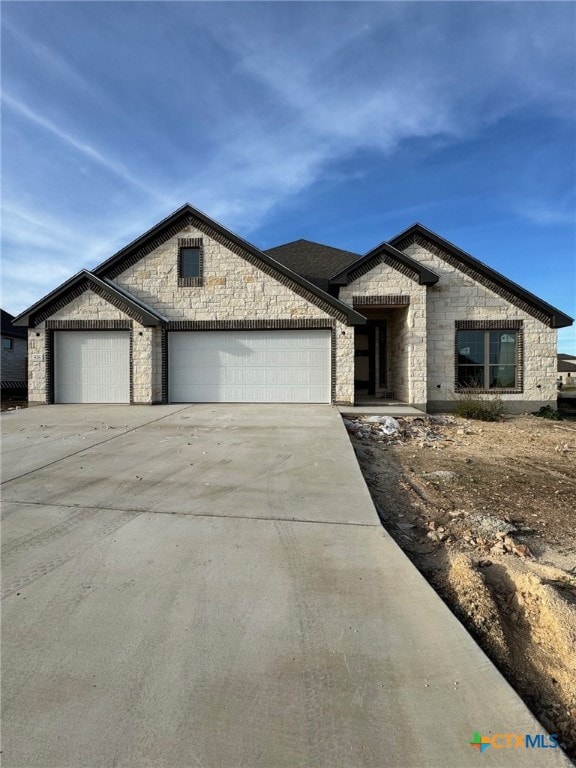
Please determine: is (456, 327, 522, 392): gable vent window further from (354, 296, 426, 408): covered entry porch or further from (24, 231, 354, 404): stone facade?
(24, 231, 354, 404): stone facade

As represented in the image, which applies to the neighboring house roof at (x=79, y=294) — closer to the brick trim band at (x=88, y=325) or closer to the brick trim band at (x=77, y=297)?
the brick trim band at (x=77, y=297)

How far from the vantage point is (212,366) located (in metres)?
12.2

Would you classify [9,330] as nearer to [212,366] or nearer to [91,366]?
[91,366]

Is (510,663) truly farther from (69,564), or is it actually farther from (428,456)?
(428,456)

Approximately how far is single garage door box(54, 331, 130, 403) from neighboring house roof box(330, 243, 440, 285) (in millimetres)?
7512

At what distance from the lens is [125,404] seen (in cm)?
1193

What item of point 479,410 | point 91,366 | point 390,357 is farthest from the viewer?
point 390,357

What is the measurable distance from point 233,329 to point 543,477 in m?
9.33

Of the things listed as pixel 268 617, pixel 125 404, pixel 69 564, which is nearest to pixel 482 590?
pixel 268 617

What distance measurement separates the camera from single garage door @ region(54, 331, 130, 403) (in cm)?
1209

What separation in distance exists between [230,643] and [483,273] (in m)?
13.5

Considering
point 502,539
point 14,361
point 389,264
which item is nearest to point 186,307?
point 389,264

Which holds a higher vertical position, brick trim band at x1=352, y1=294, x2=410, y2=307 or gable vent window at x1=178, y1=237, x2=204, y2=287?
gable vent window at x1=178, y1=237, x2=204, y2=287

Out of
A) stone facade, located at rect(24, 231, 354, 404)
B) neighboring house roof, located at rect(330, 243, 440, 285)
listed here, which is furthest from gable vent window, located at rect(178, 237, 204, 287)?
neighboring house roof, located at rect(330, 243, 440, 285)
